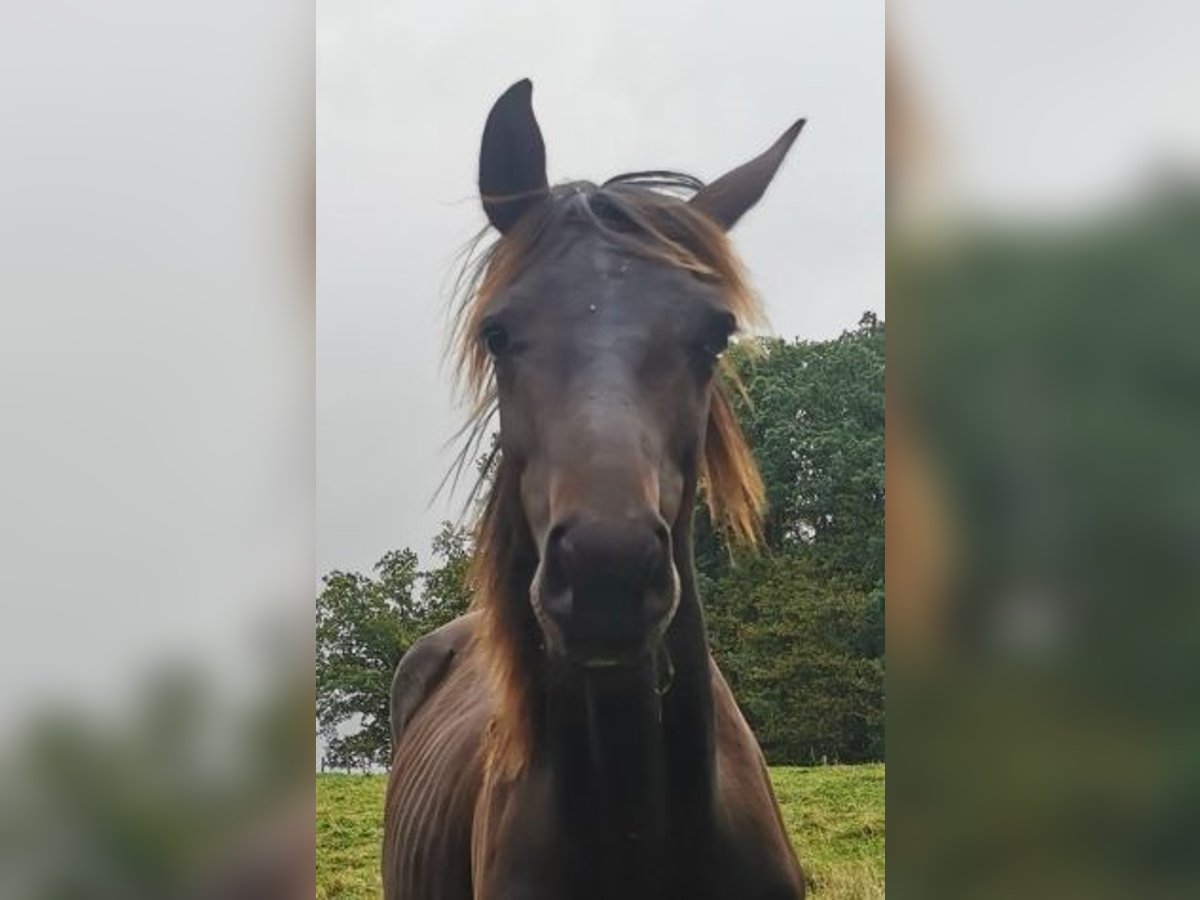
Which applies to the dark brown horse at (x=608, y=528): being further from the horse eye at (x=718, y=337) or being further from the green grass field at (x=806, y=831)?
the green grass field at (x=806, y=831)

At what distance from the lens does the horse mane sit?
1803 millimetres

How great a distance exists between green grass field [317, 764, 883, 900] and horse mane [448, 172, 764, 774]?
233cm

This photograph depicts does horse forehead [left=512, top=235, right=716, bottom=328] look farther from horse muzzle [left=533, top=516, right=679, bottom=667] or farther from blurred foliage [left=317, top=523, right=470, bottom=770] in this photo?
blurred foliage [left=317, top=523, right=470, bottom=770]

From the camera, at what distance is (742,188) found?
1986 millimetres

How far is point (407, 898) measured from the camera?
2.72 m

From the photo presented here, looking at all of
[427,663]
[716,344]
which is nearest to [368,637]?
[427,663]

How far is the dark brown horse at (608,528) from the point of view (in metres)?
1.48
